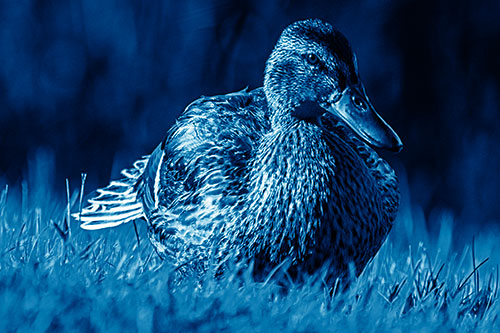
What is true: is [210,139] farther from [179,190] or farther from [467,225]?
[467,225]

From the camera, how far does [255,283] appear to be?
1.48 meters

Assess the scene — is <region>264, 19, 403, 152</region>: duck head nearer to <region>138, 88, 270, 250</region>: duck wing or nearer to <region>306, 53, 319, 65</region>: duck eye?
<region>306, 53, 319, 65</region>: duck eye

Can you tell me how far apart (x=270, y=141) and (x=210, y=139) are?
0.20 metres

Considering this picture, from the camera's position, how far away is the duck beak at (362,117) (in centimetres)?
148

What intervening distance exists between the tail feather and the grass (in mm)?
155

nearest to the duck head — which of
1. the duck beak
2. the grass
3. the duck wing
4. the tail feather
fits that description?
the duck beak

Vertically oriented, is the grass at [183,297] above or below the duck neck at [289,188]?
below

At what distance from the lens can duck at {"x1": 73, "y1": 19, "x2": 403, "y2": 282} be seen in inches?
59.5

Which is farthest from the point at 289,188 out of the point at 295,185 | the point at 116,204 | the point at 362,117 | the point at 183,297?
the point at 116,204

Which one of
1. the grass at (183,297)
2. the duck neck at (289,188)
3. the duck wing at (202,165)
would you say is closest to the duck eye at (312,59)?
the duck neck at (289,188)

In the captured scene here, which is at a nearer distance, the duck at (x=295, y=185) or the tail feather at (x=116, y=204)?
the duck at (x=295, y=185)

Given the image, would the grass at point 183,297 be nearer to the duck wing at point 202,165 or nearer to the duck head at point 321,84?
the duck wing at point 202,165

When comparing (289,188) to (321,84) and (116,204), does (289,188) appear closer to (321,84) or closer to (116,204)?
(321,84)

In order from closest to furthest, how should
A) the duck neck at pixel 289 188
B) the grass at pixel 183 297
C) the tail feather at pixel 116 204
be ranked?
1. the grass at pixel 183 297
2. the duck neck at pixel 289 188
3. the tail feather at pixel 116 204
